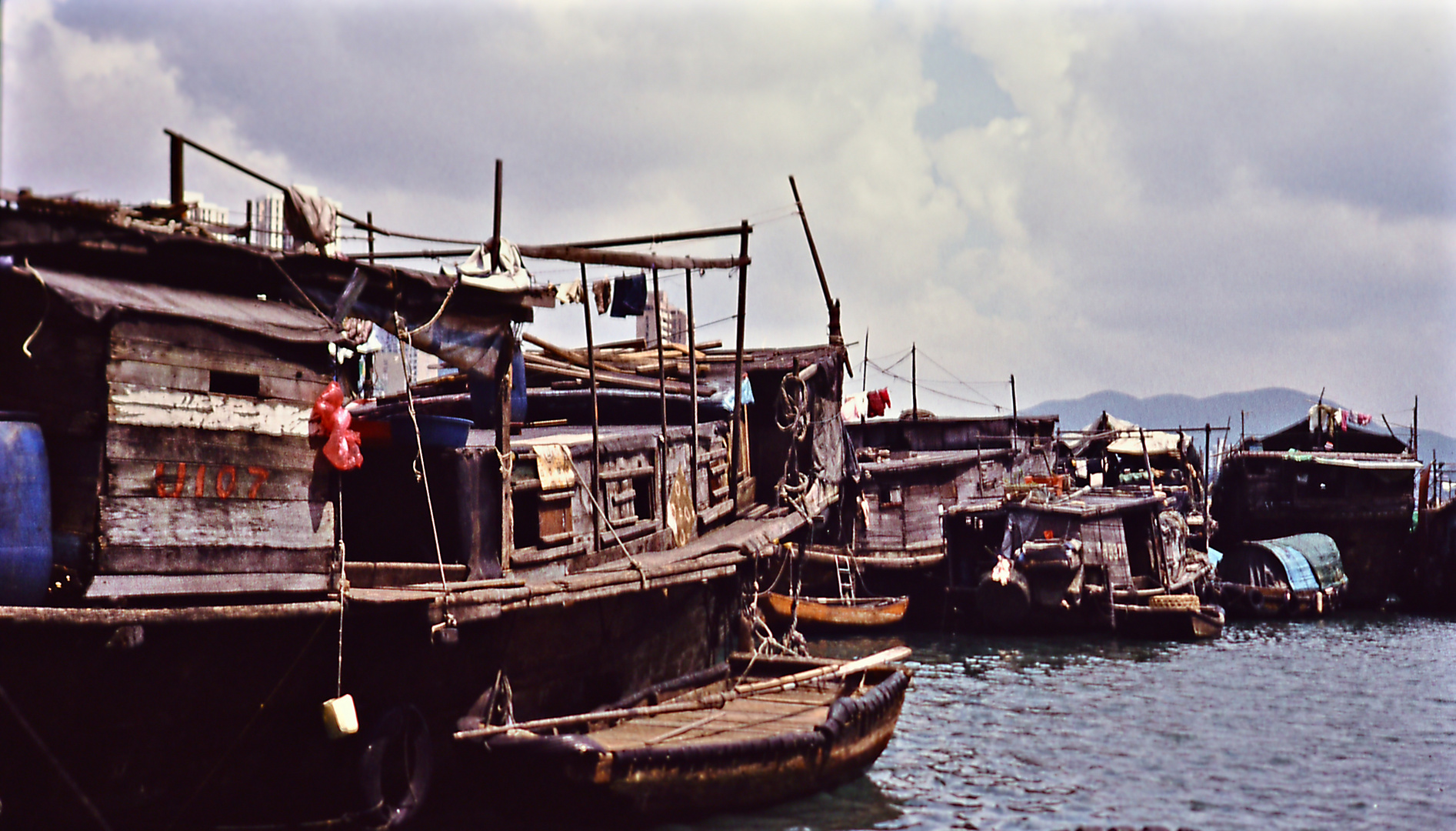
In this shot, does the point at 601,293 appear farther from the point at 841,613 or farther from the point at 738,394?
the point at 841,613

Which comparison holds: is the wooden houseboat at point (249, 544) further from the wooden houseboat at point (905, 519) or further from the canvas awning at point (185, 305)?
the wooden houseboat at point (905, 519)

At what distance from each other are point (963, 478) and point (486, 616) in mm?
29876

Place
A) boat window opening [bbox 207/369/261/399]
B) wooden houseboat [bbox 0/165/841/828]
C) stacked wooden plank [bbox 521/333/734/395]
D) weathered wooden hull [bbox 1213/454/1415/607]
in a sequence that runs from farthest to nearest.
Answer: weathered wooden hull [bbox 1213/454/1415/607] < stacked wooden plank [bbox 521/333/734/395] < boat window opening [bbox 207/369/261/399] < wooden houseboat [bbox 0/165/841/828]

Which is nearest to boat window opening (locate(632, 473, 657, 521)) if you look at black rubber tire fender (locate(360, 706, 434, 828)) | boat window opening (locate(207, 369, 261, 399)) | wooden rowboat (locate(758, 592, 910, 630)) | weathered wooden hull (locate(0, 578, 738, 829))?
weathered wooden hull (locate(0, 578, 738, 829))

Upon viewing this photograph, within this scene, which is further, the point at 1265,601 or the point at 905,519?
the point at 905,519

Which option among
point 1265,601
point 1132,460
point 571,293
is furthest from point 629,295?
point 1132,460

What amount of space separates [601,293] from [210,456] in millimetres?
6616

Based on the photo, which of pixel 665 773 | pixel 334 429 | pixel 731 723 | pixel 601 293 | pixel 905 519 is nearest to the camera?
pixel 334 429

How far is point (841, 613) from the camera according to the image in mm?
28391

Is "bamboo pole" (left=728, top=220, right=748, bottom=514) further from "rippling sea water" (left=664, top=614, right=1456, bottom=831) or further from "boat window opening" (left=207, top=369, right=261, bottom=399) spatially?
"boat window opening" (left=207, top=369, right=261, bottom=399)

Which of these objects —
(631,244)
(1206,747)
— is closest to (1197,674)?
(1206,747)

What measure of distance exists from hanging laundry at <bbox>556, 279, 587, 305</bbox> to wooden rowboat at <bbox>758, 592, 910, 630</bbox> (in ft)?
48.1

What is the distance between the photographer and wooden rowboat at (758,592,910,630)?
27.3 metres

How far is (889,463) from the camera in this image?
117ft
